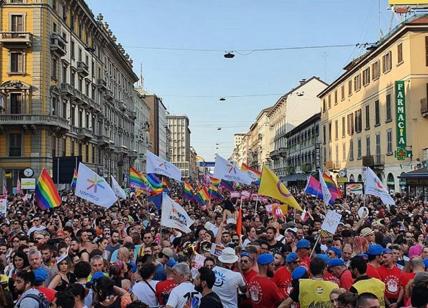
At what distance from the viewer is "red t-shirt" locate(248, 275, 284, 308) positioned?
6.40 metres

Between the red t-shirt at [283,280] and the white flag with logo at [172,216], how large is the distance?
3.35 m

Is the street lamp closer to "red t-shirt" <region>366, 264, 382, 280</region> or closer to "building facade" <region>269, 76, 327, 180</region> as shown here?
"red t-shirt" <region>366, 264, 382, 280</region>

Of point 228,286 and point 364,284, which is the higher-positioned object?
point 364,284

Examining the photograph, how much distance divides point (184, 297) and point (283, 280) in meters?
1.53

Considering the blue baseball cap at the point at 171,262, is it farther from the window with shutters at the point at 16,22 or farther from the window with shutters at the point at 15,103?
the window with shutters at the point at 16,22

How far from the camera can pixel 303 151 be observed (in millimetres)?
76938

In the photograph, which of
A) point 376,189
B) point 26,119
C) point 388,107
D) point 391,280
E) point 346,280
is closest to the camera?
point 346,280

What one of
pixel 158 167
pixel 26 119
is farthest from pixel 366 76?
pixel 158 167

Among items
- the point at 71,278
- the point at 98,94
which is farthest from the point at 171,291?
the point at 98,94

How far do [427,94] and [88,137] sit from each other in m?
33.5

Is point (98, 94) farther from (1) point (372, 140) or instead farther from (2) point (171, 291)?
(2) point (171, 291)

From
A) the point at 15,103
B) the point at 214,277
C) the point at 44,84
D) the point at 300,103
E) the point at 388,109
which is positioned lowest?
the point at 214,277

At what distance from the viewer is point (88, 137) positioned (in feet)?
183

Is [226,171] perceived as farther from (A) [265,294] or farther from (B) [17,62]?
(B) [17,62]
